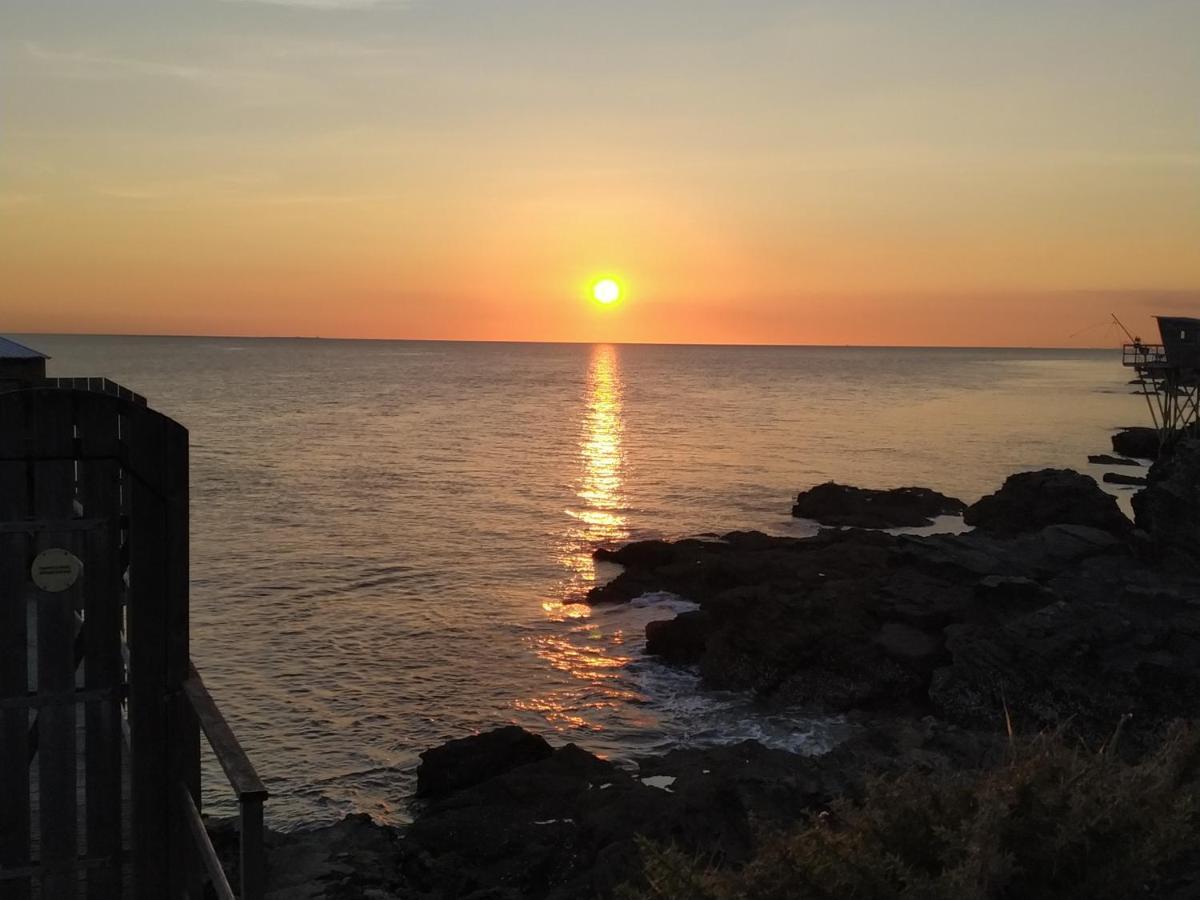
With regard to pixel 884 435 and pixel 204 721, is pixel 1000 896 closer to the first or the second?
pixel 204 721

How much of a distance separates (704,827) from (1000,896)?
4640 mm

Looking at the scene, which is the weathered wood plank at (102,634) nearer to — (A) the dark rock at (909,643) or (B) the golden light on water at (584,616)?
(B) the golden light on water at (584,616)

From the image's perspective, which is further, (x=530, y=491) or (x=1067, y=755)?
(x=530, y=491)

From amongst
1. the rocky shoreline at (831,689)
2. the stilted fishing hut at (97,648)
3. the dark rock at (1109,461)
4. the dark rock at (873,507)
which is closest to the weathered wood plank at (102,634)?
the stilted fishing hut at (97,648)

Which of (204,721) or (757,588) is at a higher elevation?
(204,721)

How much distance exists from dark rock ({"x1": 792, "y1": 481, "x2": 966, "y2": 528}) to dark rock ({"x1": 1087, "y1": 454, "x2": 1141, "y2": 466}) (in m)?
19.6

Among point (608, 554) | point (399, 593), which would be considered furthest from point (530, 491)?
point (399, 593)

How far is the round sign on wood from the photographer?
4.71 metres

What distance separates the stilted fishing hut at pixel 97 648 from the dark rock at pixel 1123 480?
48.8 meters

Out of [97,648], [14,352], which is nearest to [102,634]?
[97,648]

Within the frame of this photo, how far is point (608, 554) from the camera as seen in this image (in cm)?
3122

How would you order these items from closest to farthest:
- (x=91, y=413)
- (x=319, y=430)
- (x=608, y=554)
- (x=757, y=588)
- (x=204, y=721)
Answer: (x=204, y=721) → (x=91, y=413) → (x=757, y=588) → (x=608, y=554) → (x=319, y=430)

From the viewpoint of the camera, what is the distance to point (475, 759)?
14.0m

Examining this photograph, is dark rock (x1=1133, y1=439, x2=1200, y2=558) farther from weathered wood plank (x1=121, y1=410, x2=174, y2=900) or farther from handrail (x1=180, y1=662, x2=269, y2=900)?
handrail (x1=180, y1=662, x2=269, y2=900)
